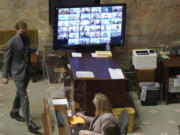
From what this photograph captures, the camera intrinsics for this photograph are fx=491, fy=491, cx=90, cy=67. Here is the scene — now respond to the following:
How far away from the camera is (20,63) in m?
7.80

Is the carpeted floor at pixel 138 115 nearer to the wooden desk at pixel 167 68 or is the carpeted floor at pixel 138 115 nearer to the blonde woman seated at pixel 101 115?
the wooden desk at pixel 167 68

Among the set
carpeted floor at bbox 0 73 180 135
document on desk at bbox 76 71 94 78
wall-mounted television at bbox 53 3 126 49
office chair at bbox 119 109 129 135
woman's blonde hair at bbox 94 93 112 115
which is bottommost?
carpeted floor at bbox 0 73 180 135

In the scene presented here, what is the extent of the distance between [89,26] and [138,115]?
186cm

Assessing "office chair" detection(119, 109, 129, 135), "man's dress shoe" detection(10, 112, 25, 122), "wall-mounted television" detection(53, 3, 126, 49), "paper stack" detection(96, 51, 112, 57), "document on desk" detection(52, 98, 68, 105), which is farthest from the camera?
"paper stack" detection(96, 51, 112, 57)

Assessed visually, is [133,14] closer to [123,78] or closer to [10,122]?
[123,78]

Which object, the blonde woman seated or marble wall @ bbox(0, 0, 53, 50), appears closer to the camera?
the blonde woman seated

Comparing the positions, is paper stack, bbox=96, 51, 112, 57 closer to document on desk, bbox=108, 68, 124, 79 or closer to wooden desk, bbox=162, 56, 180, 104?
document on desk, bbox=108, 68, 124, 79

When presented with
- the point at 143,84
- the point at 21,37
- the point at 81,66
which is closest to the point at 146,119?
the point at 143,84

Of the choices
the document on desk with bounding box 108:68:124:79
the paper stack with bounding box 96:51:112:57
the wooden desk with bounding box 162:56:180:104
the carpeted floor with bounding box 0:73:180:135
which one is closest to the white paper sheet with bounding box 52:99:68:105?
the carpeted floor with bounding box 0:73:180:135

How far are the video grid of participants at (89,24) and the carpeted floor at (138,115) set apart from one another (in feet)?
3.44

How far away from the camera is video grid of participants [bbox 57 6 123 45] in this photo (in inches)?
351

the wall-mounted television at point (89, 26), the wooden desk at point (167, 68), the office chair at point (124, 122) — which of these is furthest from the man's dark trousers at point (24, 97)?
the wooden desk at point (167, 68)

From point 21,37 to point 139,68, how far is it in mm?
2499

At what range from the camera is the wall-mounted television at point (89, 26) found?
8898 mm
